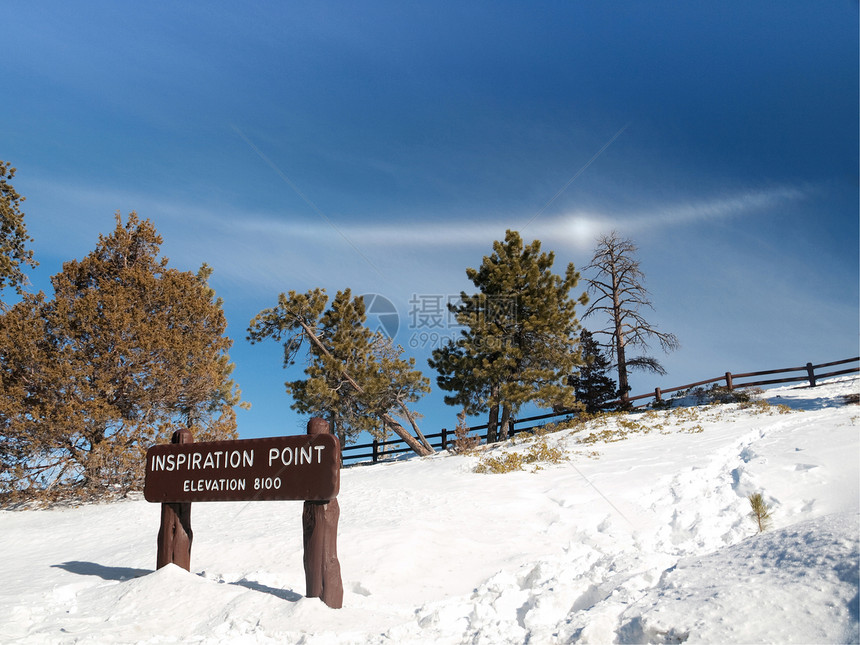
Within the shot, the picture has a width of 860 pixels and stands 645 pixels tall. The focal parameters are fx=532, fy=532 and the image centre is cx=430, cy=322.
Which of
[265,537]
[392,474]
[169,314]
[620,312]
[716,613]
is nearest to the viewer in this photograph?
[716,613]

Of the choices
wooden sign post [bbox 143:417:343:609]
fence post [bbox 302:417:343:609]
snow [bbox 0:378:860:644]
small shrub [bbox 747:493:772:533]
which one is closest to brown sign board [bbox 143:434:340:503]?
wooden sign post [bbox 143:417:343:609]

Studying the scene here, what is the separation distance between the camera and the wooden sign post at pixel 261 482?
4703 millimetres

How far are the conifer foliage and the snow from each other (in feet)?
7.21

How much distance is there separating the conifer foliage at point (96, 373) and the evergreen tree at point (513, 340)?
30.5 ft

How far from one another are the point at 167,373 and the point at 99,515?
3.57 metres

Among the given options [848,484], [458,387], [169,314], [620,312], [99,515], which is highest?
[620,312]

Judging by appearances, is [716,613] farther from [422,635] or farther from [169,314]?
[169,314]

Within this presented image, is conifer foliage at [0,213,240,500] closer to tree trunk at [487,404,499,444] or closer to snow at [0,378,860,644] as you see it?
snow at [0,378,860,644]

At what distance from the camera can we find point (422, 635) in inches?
157

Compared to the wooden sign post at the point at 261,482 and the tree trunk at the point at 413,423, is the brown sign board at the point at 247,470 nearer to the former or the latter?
the wooden sign post at the point at 261,482

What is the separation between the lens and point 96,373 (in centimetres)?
1303

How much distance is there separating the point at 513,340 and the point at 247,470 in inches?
615

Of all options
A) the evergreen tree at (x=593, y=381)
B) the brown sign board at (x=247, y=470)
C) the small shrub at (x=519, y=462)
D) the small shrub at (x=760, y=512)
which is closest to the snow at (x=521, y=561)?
the small shrub at (x=760, y=512)

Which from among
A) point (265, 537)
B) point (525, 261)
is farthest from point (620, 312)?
point (265, 537)
